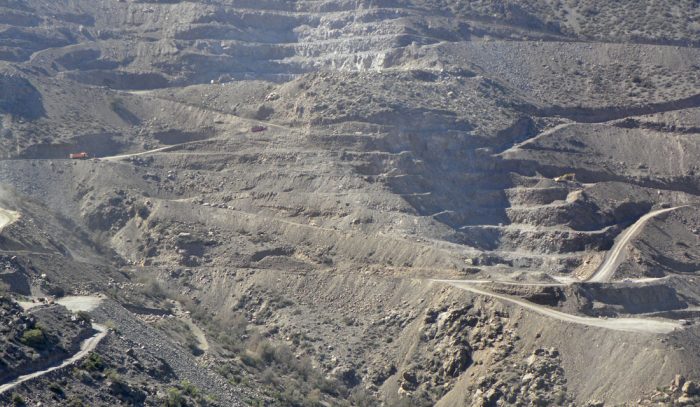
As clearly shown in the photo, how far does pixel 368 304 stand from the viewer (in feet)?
228

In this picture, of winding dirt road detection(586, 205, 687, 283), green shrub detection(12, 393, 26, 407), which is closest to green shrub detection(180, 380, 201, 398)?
green shrub detection(12, 393, 26, 407)

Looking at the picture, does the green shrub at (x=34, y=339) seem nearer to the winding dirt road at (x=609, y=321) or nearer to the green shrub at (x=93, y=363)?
the green shrub at (x=93, y=363)

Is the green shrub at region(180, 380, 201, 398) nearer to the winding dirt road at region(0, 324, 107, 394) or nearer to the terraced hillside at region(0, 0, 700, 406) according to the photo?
the terraced hillside at region(0, 0, 700, 406)

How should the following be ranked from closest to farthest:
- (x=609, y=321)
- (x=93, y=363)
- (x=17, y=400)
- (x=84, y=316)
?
(x=17, y=400), (x=93, y=363), (x=84, y=316), (x=609, y=321)

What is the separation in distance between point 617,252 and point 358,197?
48.4 feet

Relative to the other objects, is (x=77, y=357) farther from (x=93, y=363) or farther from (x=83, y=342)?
(x=83, y=342)

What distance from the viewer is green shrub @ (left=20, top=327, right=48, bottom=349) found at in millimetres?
46938

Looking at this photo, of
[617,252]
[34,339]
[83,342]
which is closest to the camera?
[34,339]

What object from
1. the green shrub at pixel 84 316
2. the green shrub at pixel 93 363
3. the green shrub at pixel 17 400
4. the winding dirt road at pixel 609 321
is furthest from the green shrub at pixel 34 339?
the winding dirt road at pixel 609 321

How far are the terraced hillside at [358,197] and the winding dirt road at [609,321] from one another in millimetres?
264

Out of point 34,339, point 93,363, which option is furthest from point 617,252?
point 34,339

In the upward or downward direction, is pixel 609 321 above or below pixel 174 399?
below

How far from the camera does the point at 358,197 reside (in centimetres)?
7919

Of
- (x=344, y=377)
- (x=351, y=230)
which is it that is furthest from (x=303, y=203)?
(x=344, y=377)
